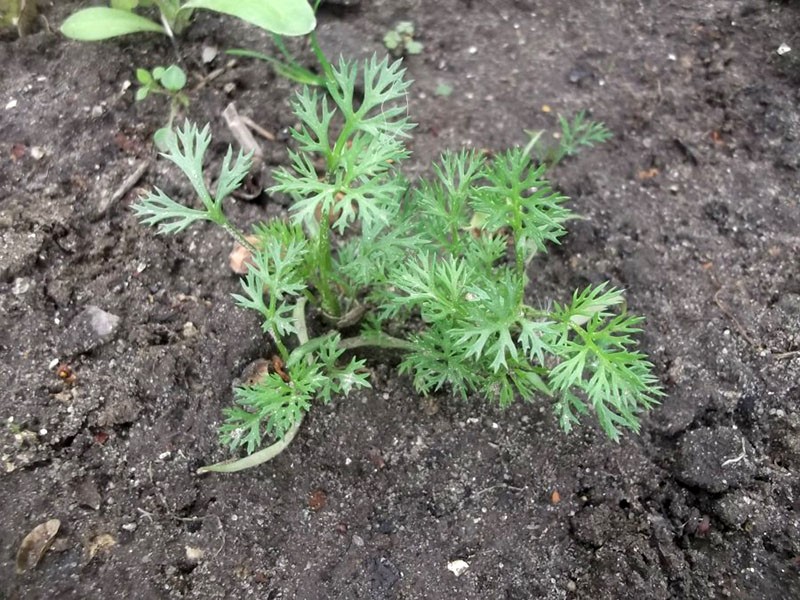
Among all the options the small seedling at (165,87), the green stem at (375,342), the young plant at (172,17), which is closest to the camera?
the green stem at (375,342)

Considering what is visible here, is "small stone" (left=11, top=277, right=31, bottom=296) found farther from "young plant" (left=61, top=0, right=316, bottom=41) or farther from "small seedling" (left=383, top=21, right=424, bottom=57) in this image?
"small seedling" (left=383, top=21, right=424, bottom=57)

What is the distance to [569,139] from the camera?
207cm

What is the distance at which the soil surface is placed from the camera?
5.08ft

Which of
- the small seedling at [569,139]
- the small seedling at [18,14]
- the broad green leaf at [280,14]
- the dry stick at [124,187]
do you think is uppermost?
the broad green leaf at [280,14]

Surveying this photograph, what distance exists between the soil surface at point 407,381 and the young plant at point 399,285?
0.41 ft

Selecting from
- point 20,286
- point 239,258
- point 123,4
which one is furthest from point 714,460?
point 123,4

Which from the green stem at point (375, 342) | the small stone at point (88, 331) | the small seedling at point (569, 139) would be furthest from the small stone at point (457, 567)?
the small seedling at point (569, 139)

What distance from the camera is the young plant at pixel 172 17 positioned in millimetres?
1778

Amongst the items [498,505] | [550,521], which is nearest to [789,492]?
[550,521]

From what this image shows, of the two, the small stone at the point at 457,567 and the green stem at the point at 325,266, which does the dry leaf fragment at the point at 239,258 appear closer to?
the green stem at the point at 325,266

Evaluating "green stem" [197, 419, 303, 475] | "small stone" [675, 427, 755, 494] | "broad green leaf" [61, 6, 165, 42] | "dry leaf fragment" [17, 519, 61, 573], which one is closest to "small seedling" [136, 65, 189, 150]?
"broad green leaf" [61, 6, 165, 42]

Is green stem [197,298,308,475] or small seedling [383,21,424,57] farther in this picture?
small seedling [383,21,424,57]

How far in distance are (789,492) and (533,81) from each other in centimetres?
140

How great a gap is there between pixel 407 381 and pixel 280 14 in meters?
1.00
